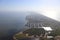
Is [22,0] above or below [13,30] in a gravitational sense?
above

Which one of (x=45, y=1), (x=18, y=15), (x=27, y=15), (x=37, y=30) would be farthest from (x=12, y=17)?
(x=45, y=1)

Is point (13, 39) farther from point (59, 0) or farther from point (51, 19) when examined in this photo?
point (59, 0)

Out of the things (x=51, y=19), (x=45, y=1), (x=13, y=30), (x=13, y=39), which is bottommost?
(x=13, y=39)

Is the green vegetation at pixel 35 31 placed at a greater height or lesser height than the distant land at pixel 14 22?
lesser

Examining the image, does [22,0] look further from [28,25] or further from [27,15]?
[28,25]

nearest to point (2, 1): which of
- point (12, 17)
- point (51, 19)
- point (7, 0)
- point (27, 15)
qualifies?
point (7, 0)

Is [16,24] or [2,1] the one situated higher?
[2,1]

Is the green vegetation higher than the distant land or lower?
lower

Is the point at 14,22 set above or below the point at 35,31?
above

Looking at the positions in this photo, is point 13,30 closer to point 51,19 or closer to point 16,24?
point 16,24
